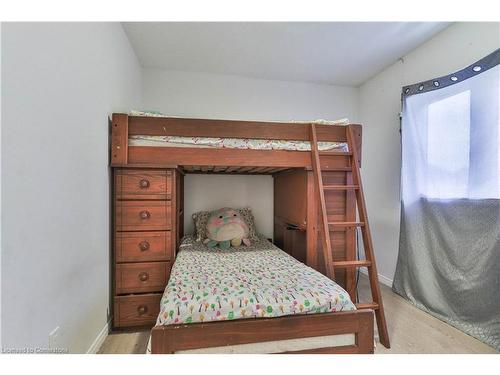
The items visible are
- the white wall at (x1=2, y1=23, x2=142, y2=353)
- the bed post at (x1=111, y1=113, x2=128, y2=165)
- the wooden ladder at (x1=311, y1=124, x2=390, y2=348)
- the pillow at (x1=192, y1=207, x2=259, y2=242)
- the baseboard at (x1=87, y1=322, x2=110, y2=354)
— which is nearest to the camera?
the white wall at (x1=2, y1=23, x2=142, y2=353)

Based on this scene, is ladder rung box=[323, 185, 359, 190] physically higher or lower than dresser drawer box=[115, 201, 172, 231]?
higher

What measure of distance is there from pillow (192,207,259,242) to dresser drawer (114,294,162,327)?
0.76m

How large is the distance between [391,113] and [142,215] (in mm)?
2853

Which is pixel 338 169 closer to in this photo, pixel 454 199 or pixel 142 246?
pixel 454 199

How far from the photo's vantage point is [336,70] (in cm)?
291

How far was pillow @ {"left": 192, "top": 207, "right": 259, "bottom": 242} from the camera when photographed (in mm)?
2588

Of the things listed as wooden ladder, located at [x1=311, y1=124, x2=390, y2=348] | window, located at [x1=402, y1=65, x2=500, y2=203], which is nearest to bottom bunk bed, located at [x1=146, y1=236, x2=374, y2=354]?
wooden ladder, located at [x1=311, y1=124, x2=390, y2=348]

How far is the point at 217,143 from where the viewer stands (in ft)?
6.34

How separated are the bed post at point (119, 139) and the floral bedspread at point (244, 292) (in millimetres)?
902

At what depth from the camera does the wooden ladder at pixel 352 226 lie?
1693mm

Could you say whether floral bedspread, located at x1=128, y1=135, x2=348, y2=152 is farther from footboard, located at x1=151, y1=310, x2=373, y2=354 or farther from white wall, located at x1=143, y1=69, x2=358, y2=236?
footboard, located at x1=151, y1=310, x2=373, y2=354

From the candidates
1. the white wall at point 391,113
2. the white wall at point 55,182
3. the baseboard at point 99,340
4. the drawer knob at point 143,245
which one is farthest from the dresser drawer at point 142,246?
the white wall at point 391,113

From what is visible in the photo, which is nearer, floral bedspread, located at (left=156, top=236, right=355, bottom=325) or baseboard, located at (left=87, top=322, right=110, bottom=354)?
floral bedspread, located at (left=156, top=236, right=355, bottom=325)
